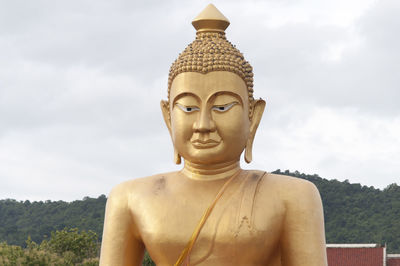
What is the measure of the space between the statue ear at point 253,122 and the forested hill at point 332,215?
25461 millimetres

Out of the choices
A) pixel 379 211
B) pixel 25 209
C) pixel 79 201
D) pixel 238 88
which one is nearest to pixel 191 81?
pixel 238 88

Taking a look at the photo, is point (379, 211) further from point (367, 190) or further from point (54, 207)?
point (54, 207)

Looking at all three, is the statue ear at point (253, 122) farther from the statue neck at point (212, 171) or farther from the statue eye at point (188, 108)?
the statue eye at point (188, 108)

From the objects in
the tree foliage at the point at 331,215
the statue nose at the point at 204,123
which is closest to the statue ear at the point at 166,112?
the statue nose at the point at 204,123

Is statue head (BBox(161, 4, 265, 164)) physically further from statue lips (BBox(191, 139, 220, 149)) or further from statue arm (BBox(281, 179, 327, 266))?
statue arm (BBox(281, 179, 327, 266))

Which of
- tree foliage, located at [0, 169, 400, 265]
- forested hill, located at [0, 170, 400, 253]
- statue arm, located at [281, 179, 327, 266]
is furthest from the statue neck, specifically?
forested hill, located at [0, 170, 400, 253]

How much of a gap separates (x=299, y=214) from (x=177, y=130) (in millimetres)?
1353

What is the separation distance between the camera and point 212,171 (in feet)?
27.1

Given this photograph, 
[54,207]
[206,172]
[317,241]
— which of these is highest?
[54,207]

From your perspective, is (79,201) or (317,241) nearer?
(317,241)

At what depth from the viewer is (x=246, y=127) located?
27.0 ft

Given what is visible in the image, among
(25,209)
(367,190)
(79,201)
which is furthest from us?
(367,190)

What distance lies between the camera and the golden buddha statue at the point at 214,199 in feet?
26.0

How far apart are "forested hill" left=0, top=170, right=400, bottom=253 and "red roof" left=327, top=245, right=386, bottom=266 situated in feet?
20.3
